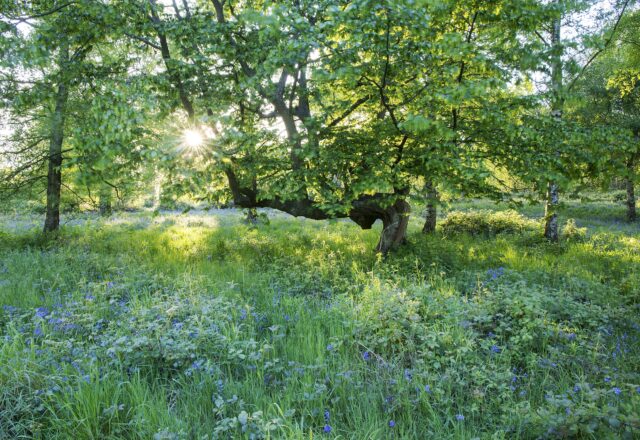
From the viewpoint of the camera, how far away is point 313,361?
162 inches

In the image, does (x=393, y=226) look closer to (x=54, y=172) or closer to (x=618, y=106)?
(x=54, y=172)

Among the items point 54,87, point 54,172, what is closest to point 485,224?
point 54,87

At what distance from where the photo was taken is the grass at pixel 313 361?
3.04m

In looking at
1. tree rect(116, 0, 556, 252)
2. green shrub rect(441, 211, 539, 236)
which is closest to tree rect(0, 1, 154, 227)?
tree rect(116, 0, 556, 252)

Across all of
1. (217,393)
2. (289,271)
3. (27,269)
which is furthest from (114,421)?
(27,269)

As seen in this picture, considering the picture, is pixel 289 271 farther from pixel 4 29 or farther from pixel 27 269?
pixel 4 29

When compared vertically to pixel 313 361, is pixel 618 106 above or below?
above

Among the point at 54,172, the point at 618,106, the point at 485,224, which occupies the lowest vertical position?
the point at 485,224

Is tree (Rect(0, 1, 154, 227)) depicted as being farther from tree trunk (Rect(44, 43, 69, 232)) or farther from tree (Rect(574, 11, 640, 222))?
tree (Rect(574, 11, 640, 222))

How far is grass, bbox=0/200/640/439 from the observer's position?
3.04 meters

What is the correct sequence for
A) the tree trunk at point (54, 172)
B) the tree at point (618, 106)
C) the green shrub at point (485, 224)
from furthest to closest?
the green shrub at point (485, 224) < the tree trunk at point (54, 172) < the tree at point (618, 106)

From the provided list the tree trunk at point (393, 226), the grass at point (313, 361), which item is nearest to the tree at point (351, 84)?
the tree trunk at point (393, 226)

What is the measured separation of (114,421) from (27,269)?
7.01m

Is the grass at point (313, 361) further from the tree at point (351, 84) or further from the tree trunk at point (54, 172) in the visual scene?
the tree trunk at point (54, 172)
